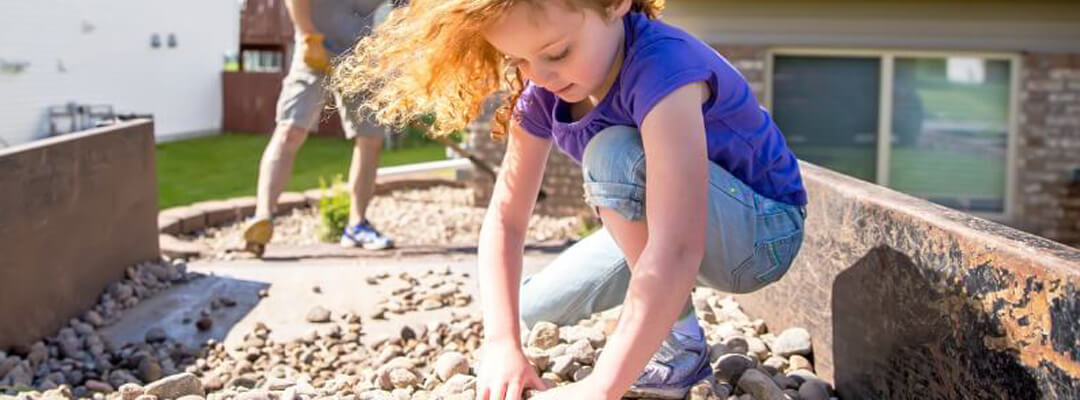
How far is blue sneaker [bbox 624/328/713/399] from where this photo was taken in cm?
226

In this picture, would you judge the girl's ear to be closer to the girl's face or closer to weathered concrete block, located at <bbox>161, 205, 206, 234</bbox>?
the girl's face

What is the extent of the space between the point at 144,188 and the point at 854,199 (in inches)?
115

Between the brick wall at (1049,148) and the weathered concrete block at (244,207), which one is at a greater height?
the brick wall at (1049,148)

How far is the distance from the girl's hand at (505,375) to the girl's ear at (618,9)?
63 centimetres

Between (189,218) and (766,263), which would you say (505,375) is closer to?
(766,263)

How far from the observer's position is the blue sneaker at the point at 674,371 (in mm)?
2262

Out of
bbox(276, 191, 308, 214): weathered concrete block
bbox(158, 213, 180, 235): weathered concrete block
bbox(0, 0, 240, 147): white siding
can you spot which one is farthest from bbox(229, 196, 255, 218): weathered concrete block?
bbox(0, 0, 240, 147): white siding

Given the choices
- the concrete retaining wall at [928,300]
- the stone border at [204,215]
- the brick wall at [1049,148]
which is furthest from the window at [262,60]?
Answer: the concrete retaining wall at [928,300]

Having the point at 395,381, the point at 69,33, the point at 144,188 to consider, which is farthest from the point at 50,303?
the point at 69,33

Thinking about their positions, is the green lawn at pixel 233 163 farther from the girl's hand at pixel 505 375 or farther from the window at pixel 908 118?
the girl's hand at pixel 505 375

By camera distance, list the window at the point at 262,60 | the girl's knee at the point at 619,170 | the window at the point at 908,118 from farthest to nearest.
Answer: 1. the window at the point at 262,60
2. the window at the point at 908,118
3. the girl's knee at the point at 619,170

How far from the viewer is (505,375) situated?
2057 millimetres

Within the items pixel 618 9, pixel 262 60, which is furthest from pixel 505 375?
pixel 262 60

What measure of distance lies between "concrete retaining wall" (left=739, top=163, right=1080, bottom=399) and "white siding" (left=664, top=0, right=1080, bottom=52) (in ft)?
13.2
